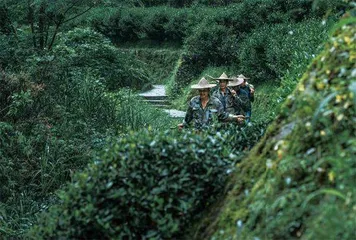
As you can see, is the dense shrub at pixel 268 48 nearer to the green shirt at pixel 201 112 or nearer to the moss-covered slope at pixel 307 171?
the green shirt at pixel 201 112

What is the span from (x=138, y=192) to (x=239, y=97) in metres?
8.82

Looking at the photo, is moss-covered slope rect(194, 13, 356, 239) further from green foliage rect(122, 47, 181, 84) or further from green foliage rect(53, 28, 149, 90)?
green foliage rect(122, 47, 181, 84)

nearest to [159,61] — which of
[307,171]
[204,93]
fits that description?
[204,93]

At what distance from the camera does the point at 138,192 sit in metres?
4.47

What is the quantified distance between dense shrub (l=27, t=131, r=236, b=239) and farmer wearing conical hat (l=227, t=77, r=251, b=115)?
316 inches

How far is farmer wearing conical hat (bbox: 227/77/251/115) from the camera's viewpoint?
1277 cm

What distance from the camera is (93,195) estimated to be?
446 centimetres

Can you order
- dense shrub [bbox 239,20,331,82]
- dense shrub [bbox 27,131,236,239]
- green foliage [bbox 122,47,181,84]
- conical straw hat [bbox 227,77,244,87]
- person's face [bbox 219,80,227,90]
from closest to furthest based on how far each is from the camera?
dense shrub [bbox 27,131,236,239] → person's face [bbox 219,80,227,90] → conical straw hat [bbox 227,77,244,87] → dense shrub [bbox 239,20,331,82] → green foliage [bbox 122,47,181,84]

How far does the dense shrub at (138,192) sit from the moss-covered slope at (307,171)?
0.67 ft

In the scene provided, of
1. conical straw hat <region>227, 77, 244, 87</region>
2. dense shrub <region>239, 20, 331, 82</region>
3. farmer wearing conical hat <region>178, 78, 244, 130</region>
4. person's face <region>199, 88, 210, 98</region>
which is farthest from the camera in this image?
dense shrub <region>239, 20, 331, 82</region>

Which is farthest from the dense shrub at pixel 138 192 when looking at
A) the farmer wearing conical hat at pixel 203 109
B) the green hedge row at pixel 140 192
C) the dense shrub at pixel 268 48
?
the dense shrub at pixel 268 48

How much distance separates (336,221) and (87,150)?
341 inches

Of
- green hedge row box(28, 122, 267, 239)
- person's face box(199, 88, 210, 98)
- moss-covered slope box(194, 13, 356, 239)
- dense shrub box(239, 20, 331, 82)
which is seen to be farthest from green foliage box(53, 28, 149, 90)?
moss-covered slope box(194, 13, 356, 239)

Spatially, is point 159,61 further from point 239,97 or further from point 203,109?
point 203,109
